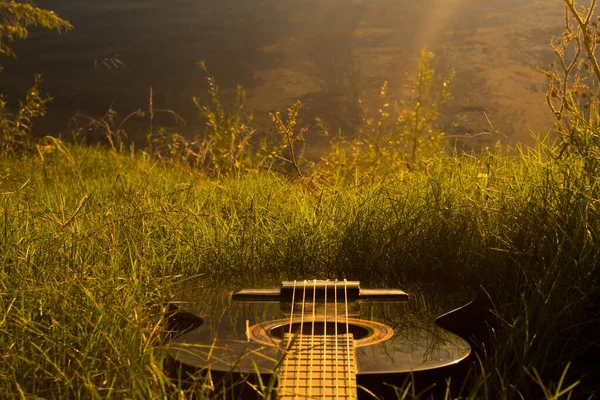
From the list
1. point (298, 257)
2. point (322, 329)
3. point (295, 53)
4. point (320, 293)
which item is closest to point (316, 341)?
point (322, 329)

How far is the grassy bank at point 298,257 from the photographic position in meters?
2.04

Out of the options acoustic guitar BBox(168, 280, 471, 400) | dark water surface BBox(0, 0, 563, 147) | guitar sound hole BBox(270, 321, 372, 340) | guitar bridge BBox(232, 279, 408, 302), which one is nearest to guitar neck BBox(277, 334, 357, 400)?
acoustic guitar BBox(168, 280, 471, 400)

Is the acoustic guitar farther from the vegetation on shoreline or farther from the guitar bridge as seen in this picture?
the vegetation on shoreline

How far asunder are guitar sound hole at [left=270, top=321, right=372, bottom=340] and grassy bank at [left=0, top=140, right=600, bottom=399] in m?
0.34

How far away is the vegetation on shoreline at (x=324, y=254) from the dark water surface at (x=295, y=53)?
9.08 m

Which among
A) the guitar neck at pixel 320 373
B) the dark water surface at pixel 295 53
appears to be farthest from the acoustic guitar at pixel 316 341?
the dark water surface at pixel 295 53

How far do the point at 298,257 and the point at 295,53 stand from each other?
12.7 metres

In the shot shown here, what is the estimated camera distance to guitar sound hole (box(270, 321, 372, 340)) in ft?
7.73

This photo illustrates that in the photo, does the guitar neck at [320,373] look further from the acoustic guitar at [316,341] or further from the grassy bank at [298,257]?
the grassy bank at [298,257]

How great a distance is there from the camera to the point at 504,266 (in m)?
2.95

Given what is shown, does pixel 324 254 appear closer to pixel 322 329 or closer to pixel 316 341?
pixel 322 329

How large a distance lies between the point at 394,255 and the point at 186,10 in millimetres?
16172

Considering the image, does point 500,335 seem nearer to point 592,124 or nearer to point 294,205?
point 592,124

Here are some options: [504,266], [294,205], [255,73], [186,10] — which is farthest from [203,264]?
[186,10]
